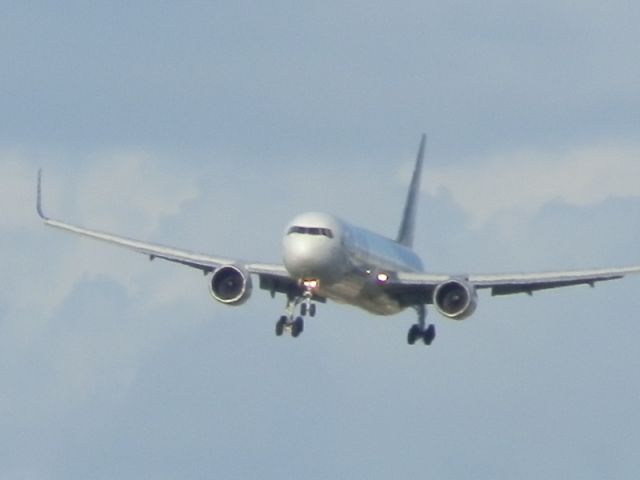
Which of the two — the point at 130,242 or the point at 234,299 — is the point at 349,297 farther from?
the point at 130,242

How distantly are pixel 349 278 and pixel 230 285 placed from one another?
3.92 metres

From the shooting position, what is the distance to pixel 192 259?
98.0m

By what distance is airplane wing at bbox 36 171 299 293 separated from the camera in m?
94.2

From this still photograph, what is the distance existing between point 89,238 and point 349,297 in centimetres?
1414

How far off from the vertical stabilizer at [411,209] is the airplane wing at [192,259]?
484 inches

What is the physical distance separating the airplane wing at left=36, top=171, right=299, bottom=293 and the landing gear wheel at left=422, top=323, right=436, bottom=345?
621cm

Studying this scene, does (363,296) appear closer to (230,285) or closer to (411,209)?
(230,285)

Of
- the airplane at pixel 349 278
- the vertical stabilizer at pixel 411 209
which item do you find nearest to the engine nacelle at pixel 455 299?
the airplane at pixel 349 278

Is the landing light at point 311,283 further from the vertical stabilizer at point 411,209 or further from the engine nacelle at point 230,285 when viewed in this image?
the vertical stabilizer at point 411,209

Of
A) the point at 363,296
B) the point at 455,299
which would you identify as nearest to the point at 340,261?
the point at 363,296

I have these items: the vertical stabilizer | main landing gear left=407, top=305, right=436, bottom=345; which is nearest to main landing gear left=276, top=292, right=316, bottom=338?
main landing gear left=407, top=305, right=436, bottom=345

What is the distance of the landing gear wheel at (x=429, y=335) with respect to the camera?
99319mm

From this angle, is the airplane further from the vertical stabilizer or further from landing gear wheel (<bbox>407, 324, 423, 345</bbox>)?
the vertical stabilizer

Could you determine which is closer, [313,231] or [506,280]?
[313,231]
